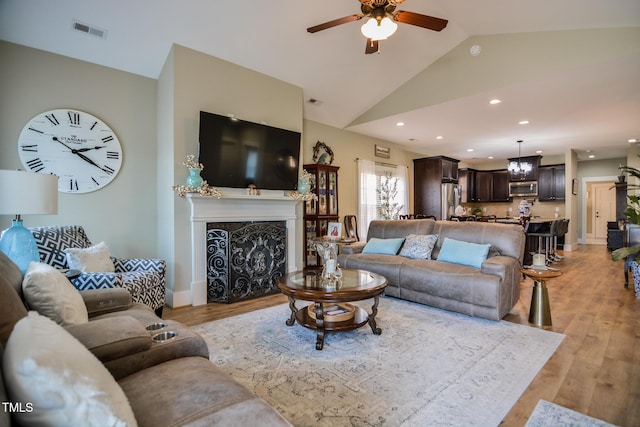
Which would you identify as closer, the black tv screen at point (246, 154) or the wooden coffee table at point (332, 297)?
the wooden coffee table at point (332, 297)

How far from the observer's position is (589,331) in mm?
2916

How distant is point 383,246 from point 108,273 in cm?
325

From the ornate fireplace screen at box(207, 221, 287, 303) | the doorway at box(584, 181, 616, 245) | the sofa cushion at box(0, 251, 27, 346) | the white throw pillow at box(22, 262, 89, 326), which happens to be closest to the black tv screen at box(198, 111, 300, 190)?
the ornate fireplace screen at box(207, 221, 287, 303)

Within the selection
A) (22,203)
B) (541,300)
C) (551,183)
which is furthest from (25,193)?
(551,183)

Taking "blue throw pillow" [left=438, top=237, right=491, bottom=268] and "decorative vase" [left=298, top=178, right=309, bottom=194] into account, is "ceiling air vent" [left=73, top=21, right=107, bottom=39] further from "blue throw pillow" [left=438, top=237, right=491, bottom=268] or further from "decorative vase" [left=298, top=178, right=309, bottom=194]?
"blue throw pillow" [left=438, top=237, right=491, bottom=268]

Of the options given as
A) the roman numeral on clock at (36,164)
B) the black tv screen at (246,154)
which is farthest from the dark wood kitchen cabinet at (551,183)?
the roman numeral on clock at (36,164)

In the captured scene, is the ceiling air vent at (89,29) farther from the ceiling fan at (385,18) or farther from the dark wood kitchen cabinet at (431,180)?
the dark wood kitchen cabinet at (431,180)

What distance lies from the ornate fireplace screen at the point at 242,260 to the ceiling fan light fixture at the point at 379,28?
271 cm

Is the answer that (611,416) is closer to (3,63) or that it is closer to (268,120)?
(268,120)

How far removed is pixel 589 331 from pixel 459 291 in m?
1.16

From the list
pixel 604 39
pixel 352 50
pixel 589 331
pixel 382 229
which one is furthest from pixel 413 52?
pixel 589 331

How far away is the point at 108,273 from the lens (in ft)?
8.45

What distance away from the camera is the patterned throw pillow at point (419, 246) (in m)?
4.05

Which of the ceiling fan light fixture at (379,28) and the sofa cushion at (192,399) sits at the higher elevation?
the ceiling fan light fixture at (379,28)
